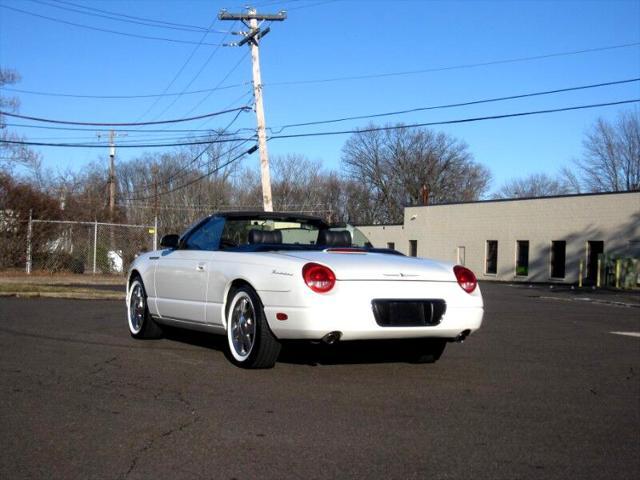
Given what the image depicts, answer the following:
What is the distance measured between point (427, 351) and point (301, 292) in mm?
1827

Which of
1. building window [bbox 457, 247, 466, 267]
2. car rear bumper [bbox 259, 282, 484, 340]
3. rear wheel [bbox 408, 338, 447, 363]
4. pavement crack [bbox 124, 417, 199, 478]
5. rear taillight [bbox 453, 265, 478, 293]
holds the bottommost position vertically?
pavement crack [bbox 124, 417, 199, 478]

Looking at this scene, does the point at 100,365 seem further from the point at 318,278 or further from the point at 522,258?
the point at 522,258

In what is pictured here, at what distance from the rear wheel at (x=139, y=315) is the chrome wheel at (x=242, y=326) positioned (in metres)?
1.92

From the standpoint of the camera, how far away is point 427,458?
14.1ft

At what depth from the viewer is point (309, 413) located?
521 centimetres

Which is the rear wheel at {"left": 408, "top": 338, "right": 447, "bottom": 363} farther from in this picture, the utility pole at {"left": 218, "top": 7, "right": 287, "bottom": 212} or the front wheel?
the utility pole at {"left": 218, "top": 7, "right": 287, "bottom": 212}

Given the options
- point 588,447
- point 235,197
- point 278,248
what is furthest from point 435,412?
point 235,197

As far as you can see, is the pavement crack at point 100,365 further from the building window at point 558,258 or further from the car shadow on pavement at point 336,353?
the building window at point 558,258

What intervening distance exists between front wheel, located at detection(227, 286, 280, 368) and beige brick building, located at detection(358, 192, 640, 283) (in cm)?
3215

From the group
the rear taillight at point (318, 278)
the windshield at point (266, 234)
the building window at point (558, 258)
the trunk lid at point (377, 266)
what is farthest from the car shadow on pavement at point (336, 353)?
the building window at point (558, 258)

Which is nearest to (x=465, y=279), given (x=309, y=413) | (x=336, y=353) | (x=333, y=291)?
(x=333, y=291)

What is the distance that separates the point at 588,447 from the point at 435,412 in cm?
107

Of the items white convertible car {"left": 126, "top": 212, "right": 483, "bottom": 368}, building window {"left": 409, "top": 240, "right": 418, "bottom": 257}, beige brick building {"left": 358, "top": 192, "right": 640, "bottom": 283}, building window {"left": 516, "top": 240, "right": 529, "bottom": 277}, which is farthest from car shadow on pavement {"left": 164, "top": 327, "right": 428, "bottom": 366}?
building window {"left": 409, "top": 240, "right": 418, "bottom": 257}

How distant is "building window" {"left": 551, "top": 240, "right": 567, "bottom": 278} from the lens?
39375mm
